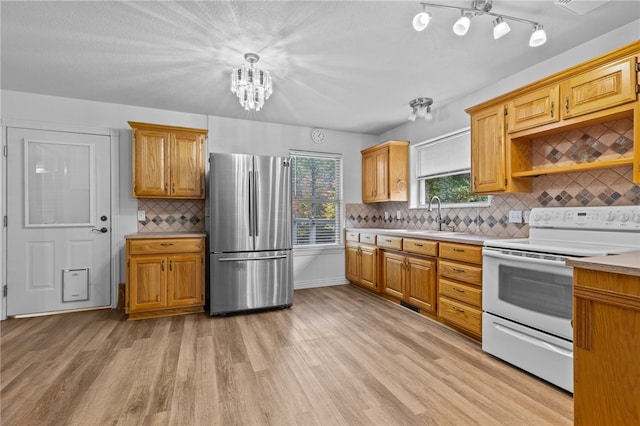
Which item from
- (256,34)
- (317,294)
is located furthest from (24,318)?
(256,34)

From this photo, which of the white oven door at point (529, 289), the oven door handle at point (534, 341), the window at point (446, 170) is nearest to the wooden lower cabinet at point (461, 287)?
the white oven door at point (529, 289)

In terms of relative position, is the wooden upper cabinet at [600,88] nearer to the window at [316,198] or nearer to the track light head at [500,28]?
the track light head at [500,28]

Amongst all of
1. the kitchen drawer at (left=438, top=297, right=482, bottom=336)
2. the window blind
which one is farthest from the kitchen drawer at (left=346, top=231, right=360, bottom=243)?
the kitchen drawer at (left=438, top=297, right=482, bottom=336)

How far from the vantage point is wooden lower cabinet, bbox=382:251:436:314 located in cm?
315

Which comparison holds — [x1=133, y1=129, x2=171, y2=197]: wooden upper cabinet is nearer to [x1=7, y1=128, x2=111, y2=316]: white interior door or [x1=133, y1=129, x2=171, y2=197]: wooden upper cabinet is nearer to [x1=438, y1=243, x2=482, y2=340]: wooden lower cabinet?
[x1=7, y1=128, x2=111, y2=316]: white interior door

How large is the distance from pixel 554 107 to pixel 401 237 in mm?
1884

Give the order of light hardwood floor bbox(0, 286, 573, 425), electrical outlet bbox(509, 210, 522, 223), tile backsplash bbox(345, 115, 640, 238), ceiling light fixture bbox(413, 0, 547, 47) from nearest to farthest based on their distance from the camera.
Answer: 1. light hardwood floor bbox(0, 286, 573, 425)
2. ceiling light fixture bbox(413, 0, 547, 47)
3. tile backsplash bbox(345, 115, 640, 238)
4. electrical outlet bbox(509, 210, 522, 223)

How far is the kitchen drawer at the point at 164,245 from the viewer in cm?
323

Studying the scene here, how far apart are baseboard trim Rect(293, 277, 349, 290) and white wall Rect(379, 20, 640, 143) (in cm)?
244

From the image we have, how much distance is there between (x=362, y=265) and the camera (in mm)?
4395

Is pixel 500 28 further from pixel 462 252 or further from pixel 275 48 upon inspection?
pixel 462 252

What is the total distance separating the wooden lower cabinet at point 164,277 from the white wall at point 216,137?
27.4 inches

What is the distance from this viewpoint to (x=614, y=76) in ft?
6.59

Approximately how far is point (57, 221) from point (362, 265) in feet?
12.7
